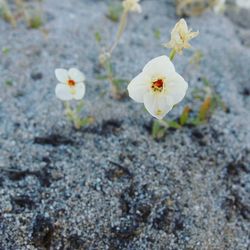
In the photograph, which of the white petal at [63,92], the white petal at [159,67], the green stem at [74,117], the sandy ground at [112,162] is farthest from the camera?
the green stem at [74,117]

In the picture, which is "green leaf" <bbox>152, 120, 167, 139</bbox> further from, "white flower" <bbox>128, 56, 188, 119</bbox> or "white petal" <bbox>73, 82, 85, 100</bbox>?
"white flower" <bbox>128, 56, 188, 119</bbox>

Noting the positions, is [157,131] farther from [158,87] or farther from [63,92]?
[158,87]

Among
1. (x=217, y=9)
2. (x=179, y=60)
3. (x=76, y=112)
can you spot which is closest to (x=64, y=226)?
(x=76, y=112)

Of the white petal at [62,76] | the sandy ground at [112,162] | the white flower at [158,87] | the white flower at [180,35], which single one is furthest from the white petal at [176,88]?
the white petal at [62,76]

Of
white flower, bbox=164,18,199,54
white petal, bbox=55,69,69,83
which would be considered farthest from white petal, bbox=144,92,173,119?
white petal, bbox=55,69,69,83

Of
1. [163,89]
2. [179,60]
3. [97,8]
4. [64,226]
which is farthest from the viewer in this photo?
[97,8]

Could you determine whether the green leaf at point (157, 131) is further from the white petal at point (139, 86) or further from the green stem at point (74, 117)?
the white petal at point (139, 86)

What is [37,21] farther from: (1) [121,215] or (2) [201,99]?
(1) [121,215]
